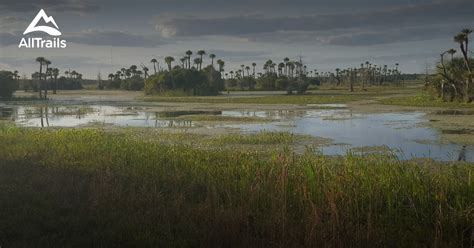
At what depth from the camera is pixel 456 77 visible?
47.9 meters

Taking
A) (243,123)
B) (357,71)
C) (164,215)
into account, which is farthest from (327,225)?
(357,71)

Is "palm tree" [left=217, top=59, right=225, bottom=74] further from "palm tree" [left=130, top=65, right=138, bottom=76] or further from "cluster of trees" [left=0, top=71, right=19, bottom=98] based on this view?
"cluster of trees" [left=0, top=71, right=19, bottom=98]

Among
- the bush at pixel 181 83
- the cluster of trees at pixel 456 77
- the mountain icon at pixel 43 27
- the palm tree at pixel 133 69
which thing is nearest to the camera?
the mountain icon at pixel 43 27

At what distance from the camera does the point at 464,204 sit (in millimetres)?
8961

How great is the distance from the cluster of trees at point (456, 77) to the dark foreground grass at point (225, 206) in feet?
119

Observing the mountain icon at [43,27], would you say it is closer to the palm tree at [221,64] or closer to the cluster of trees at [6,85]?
the cluster of trees at [6,85]

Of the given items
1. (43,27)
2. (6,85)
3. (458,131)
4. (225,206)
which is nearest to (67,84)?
(6,85)

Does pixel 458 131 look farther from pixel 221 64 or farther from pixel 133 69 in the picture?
pixel 133 69

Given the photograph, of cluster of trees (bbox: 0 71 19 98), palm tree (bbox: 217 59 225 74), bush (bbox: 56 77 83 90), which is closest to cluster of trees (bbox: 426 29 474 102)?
cluster of trees (bbox: 0 71 19 98)

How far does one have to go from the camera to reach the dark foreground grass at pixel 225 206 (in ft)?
23.9

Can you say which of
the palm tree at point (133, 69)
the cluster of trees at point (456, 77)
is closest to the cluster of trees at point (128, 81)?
the palm tree at point (133, 69)

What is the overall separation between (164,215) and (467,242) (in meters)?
5.07

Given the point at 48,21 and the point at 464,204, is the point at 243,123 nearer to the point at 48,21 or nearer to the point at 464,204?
the point at 48,21

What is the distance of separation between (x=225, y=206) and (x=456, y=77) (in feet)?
148
